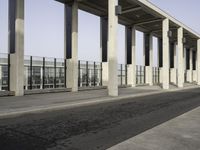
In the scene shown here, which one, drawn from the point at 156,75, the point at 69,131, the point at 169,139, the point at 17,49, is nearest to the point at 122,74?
the point at 156,75

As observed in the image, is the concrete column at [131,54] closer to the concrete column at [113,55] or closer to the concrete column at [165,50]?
the concrete column at [165,50]

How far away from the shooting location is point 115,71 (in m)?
20.4

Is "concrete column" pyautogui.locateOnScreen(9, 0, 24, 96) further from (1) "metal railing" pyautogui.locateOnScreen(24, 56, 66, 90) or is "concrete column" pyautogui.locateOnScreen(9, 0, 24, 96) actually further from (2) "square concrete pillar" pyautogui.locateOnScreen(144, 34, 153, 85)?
(2) "square concrete pillar" pyautogui.locateOnScreen(144, 34, 153, 85)

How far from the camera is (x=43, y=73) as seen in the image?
74.0 ft

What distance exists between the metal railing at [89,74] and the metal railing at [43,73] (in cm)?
303

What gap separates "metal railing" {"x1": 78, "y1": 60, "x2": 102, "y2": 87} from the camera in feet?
89.5

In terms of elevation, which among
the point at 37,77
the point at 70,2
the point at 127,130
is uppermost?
the point at 70,2

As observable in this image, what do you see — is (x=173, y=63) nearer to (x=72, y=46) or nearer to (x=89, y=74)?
(x=89, y=74)

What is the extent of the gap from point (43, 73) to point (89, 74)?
7.14 metres

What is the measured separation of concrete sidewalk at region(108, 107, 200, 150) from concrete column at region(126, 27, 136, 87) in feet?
88.3

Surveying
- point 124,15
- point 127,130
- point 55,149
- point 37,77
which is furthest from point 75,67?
point 55,149

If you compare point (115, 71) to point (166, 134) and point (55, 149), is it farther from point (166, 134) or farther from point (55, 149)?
point (55, 149)

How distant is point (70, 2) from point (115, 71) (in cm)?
935

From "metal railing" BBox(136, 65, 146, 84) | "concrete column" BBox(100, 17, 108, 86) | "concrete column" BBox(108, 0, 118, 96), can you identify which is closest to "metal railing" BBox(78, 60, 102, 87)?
"concrete column" BBox(100, 17, 108, 86)
